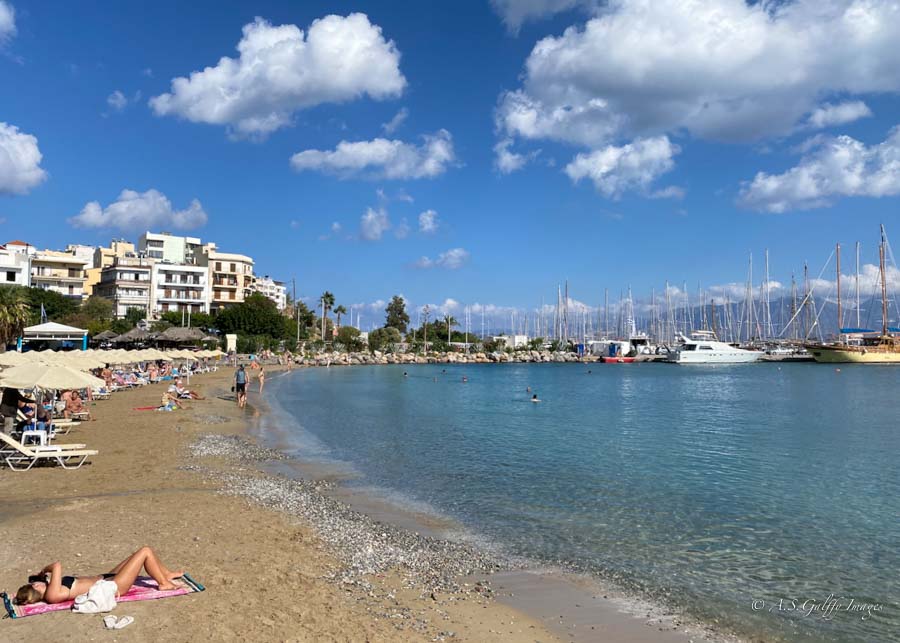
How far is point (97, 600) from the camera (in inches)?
253

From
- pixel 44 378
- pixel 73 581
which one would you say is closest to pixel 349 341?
pixel 44 378

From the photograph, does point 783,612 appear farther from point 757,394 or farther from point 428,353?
point 428,353

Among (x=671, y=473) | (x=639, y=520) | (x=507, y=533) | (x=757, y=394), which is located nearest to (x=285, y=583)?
(x=507, y=533)

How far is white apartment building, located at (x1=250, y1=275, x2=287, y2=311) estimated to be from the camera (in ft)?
454

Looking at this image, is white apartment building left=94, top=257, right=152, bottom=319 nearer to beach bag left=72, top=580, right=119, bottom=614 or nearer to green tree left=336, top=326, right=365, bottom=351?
green tree left=336, top=326, right=365, bottom=351

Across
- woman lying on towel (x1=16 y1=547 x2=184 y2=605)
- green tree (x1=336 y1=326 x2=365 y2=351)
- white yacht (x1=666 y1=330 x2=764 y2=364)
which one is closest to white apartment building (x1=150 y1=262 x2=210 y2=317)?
green tree (x1=336 y1=326 x2=365 y2=351)

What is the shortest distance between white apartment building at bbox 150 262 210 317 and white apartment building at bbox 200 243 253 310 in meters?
3.35

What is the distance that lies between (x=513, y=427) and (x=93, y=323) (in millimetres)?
63302

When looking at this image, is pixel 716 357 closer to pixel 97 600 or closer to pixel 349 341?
pixel 349 341

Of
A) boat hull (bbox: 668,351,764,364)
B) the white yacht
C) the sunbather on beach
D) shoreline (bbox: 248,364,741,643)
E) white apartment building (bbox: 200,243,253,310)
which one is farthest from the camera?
the white yacht

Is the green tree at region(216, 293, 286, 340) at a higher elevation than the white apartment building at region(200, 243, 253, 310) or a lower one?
lower

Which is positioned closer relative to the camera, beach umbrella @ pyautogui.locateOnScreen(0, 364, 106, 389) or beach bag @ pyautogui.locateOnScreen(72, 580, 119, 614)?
beach bag @ pyautogui.locateOnScreen(72, 580, 119, 614)

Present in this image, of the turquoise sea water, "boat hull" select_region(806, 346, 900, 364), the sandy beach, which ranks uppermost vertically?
"boat hull" select_region(806, 346, 900, 364)

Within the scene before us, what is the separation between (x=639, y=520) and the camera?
13031 millimetres
